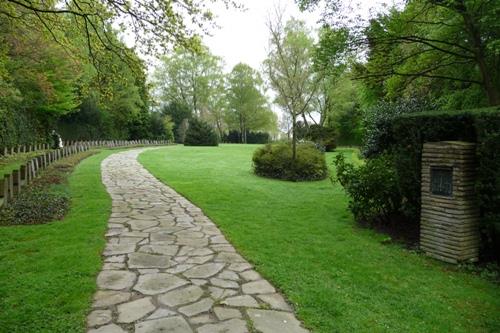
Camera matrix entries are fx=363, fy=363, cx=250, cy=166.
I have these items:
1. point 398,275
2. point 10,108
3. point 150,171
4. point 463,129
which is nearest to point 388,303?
point 398,275

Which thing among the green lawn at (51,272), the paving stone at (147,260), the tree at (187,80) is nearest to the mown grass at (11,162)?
the green lawn at (51,272)

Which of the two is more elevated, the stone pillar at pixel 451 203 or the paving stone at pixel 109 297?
the stone pillar at pixel 451 203

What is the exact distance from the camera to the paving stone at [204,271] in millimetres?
4258

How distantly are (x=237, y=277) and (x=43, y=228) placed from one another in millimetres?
3760

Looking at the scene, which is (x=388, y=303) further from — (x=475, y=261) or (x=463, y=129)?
(x=463, y=129)

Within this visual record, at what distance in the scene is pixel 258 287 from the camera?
3.99 meters

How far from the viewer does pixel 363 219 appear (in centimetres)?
711

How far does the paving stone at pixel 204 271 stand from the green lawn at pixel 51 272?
1.06 metres

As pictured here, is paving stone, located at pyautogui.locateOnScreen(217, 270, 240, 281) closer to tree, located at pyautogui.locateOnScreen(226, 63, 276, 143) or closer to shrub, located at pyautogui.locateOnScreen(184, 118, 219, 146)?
shrub, located at pyautogui.locateOnScreen(184, 118, 219, 146)

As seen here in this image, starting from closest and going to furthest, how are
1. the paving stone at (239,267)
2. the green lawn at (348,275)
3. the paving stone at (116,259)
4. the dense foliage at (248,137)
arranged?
the green lawn at (348,275)
the paving stone at (239,267)
the paving stone at (116,259)
the dense foliage at (248,137)

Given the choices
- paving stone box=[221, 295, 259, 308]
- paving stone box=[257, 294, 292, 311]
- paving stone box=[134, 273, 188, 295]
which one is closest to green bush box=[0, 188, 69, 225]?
paving stone box=[134, 273, 188, 295]

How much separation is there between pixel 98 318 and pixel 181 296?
2.62ft

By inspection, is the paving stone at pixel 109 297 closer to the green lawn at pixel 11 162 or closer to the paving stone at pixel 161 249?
the paving stone at pixel 161 249

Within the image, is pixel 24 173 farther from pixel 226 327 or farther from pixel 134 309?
pixel 226 327
